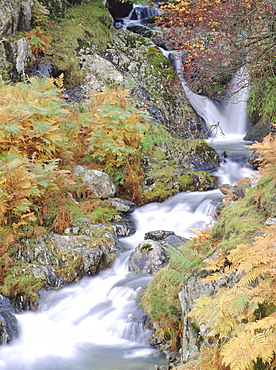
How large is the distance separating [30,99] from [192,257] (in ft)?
17.5

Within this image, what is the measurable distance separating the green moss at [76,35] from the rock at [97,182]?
577cm

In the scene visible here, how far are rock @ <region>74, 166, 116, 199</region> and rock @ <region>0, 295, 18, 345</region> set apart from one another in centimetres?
336

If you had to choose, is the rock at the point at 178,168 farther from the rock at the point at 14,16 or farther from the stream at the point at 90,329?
the rock at the point at 14,16

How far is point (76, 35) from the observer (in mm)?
14281

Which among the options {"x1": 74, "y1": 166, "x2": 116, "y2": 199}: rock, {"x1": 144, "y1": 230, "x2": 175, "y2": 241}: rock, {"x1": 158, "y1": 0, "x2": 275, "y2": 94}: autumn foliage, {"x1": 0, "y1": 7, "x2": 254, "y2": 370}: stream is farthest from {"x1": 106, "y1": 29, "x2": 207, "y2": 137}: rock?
{"x1": 0, "y1": 7, "x2": 254, "y2": 370}: stream

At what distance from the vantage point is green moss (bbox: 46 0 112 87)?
1273 centimetres

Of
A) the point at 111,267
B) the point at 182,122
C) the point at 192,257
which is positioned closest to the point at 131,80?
the point at 182,122

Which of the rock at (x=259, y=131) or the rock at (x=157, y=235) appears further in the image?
the rock at (x=259, y=131)

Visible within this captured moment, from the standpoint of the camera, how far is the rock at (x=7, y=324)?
4596 mm

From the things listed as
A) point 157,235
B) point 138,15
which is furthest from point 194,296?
point 138,15

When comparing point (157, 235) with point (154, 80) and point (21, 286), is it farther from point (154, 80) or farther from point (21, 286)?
point (154, 80)

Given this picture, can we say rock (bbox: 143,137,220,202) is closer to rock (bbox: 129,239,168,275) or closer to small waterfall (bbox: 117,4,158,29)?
rock (bbox: 129,239,168,275)

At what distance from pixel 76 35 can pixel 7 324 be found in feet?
41.3

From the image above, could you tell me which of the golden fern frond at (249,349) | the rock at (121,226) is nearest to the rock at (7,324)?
the rock at (121,226)
